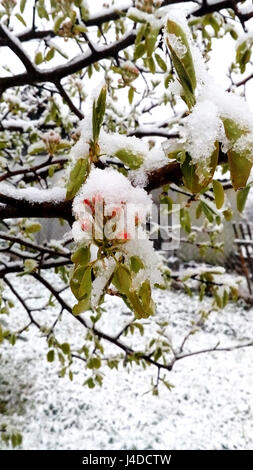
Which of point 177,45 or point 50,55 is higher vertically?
point 50,55

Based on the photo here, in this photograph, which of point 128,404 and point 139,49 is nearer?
point 139,49

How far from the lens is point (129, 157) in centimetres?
48

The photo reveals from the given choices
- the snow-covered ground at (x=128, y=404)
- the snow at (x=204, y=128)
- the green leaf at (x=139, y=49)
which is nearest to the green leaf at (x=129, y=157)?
the snow at (x=204, y=128)

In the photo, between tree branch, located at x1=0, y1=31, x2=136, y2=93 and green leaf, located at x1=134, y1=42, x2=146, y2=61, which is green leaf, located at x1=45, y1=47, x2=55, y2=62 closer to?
tree branch, located at x1=0, y1=31, x2=136, y2=93

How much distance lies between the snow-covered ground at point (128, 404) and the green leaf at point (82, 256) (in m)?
2.09

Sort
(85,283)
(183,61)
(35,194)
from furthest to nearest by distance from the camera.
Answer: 1. (35,194)
2. (85,283)
3. (183,61)

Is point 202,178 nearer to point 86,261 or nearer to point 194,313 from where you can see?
point 86,261

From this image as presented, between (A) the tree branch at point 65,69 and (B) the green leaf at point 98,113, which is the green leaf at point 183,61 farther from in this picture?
(A) the tree branch at point 65,69

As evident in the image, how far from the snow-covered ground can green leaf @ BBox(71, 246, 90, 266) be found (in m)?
2.09

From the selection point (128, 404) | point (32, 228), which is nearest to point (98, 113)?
point (32, 228)

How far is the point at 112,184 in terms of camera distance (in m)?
0.44

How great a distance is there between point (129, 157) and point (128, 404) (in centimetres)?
349

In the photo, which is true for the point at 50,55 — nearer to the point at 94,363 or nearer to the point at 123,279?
the point at 94,363
